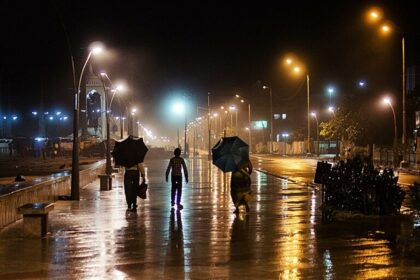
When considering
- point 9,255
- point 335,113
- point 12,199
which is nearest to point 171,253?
point 9,255

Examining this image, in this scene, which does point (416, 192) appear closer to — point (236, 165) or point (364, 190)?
point (364, 190)

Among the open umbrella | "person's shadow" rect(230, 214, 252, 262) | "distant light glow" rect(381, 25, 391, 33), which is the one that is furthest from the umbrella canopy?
"distant light glow" rect(381, 25, 391, 33)

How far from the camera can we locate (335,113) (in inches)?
3132

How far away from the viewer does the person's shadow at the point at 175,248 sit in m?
9.38

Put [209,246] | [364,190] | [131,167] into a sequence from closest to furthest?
[209,246], [364,190], [131,167]

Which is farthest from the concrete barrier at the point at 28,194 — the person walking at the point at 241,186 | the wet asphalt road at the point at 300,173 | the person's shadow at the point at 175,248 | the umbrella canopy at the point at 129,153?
the wet asphalt road at the point at 300,173

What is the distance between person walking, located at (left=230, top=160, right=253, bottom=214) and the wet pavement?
386mm

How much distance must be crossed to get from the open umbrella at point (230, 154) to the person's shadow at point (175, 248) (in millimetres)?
2221

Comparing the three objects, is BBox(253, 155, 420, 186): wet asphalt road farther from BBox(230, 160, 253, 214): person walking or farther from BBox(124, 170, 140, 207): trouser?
BBox(124, 170, 140, 207): trouser

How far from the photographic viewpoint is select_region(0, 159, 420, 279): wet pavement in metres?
9.28

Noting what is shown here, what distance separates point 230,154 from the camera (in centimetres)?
1781

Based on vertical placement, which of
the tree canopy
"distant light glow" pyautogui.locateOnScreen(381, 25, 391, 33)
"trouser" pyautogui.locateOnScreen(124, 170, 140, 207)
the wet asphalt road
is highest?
"distant light glow" pyautogui.locateOnScreen(381, 25, 391, 33)

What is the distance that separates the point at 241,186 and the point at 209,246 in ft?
19.2

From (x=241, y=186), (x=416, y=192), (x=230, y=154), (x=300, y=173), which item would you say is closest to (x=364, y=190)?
(x=241, y=186)
